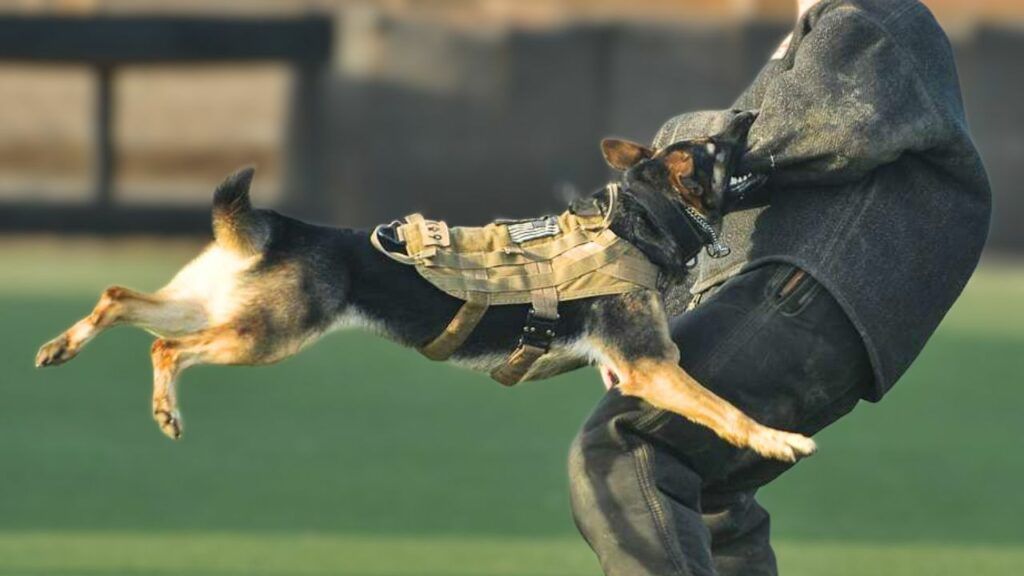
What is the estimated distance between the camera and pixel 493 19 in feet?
59.2

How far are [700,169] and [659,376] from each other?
1.63 ft

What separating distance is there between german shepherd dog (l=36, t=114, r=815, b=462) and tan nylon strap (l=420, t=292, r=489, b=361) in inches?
0.7

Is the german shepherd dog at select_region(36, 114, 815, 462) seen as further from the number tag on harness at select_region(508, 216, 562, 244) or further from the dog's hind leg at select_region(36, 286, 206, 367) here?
the number tag on harness at select_region(508, 216, 562, 244)

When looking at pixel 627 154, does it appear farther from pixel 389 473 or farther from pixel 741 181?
pixel 389 473

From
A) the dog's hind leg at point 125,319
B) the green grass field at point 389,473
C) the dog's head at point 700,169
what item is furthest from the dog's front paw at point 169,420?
the green grass field at point 389,473

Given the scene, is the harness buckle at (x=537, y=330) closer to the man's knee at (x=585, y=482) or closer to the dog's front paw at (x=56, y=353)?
the man's knee at (x=585, y=482)

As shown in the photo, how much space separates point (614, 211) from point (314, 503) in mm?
3278

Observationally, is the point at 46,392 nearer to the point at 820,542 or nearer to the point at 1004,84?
the point at 820,542

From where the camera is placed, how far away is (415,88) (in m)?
16.6

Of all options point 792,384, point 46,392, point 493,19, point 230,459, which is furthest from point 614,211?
point 493,19

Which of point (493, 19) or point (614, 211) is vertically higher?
point (614, 211)

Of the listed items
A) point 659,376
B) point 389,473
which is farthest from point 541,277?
point 389,473

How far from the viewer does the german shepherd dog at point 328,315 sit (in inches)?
162

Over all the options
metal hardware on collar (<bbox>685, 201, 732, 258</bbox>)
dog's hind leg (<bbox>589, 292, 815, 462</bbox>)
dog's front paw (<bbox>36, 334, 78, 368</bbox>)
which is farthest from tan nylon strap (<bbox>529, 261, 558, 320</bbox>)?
dog's front paw (<bbox>36, 334, 78, 368</bbox>)
